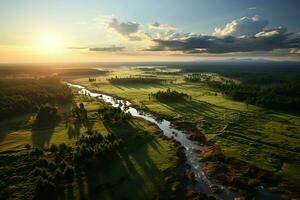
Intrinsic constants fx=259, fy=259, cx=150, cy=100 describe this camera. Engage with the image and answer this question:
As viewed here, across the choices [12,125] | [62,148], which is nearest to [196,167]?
[62,148]

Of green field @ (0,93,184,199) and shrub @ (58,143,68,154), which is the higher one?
shrub @ (58,143,68,154)

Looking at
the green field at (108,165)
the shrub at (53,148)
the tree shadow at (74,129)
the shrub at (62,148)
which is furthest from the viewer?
the tree shadow at (74,129)

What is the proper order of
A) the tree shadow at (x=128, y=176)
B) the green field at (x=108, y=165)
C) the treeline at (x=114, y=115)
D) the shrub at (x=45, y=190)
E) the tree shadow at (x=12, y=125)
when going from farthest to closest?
1. the treeline at (x=114, y=115)
2. the tree shadow at (x=12, y=125)
3. the green field at (x=108, y=165)
4. the tree shadow at (x=128, y=176)
5. the shrub at (x=45, y=190)

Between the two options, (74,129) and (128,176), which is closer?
(128,176)

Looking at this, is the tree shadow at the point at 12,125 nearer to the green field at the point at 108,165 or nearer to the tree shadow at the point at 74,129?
the green field at the point at 108,165

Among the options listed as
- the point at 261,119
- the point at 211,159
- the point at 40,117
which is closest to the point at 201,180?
the point at 211,159

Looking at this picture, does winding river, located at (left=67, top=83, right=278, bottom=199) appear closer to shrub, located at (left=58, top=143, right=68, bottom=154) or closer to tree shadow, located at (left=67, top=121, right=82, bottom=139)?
tree shadow, located at (left=67, top=121, right=82, bottom=139)

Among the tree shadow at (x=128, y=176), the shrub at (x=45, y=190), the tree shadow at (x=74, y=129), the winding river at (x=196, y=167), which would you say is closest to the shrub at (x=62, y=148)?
the tree shadow at (x=74, y=129)

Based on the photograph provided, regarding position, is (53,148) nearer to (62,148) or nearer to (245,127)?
(62,148)

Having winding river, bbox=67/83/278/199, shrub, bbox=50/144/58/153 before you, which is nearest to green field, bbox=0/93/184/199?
shrub, bbox=50/144/58/153
